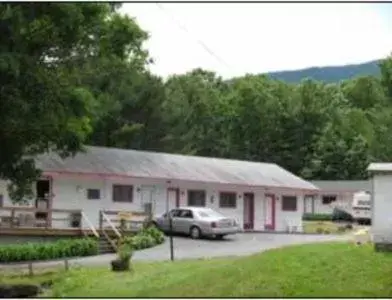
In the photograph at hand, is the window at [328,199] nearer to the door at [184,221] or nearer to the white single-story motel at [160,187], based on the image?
the white single-story motel at [160,187]

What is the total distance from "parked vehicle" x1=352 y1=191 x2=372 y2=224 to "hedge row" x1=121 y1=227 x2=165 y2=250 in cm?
2978

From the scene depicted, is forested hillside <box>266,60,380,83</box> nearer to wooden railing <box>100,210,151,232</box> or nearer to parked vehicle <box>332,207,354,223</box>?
wooden railing <box>100,210,151,232</box>

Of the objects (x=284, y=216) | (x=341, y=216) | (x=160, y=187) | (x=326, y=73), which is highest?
(x=326, y=73)

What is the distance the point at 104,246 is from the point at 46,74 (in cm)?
1223

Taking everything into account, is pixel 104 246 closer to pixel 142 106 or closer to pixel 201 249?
pixel 201 249

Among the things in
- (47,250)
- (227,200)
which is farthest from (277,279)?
(227,200)

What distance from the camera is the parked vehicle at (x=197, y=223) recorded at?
3659 cm

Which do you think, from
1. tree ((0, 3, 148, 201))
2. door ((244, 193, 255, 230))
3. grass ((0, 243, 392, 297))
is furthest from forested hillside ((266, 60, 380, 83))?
door ((244, 193, 255, 230))

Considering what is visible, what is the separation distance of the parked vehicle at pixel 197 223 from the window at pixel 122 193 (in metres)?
2.76

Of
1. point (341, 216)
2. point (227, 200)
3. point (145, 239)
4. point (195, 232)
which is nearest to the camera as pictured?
point (145, 239)

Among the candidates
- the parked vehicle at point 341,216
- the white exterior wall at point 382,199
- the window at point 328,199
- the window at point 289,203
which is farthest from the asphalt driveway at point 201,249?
the window at point 328,199

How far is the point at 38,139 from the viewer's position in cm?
2389

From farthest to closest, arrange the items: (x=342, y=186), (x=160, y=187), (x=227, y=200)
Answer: (x=342, y=186), (x=227, y=200), (x=160, y=187)

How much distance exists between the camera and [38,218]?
1363 inches
